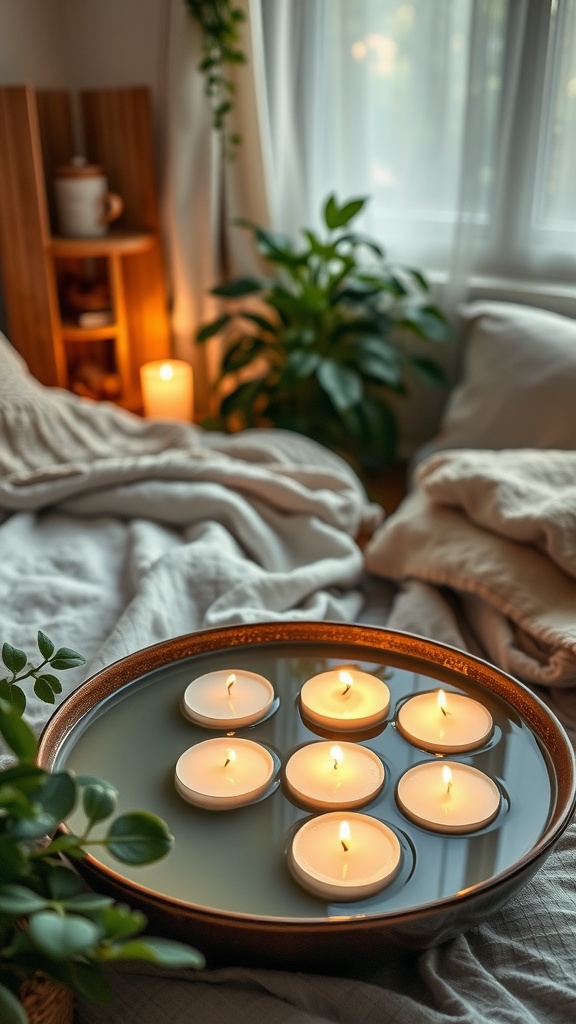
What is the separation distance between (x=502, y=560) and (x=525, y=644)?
12 cm

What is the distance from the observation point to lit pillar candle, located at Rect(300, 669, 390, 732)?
924mm

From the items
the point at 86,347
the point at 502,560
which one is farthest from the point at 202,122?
the point at 502,560

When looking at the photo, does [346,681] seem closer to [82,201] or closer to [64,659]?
[64,659]

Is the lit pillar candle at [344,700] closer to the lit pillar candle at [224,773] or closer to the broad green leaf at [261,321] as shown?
the lit pillar candle at [224,773]

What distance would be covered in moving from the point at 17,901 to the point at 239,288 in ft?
6.20

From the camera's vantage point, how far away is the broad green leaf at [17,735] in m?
0.58

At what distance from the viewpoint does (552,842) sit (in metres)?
0.75

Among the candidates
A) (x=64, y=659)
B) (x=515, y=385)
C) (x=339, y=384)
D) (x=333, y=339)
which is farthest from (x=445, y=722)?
(x=333, y=339)

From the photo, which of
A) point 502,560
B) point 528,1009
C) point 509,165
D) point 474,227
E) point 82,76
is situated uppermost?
point 82,76

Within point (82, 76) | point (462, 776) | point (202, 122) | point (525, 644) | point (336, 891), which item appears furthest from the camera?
point (82, 76)

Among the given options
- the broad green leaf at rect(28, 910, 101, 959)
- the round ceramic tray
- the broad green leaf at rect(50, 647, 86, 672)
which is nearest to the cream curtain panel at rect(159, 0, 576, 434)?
the round ceramic tray

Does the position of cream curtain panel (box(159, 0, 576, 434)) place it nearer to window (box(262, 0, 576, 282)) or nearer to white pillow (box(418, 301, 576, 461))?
window (box(262, 0, 576, 282))

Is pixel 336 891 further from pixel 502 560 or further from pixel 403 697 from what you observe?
pixel 502 560

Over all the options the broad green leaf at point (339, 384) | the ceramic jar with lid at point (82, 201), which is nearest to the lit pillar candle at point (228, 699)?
the broad green leaf at point (339, 384)
